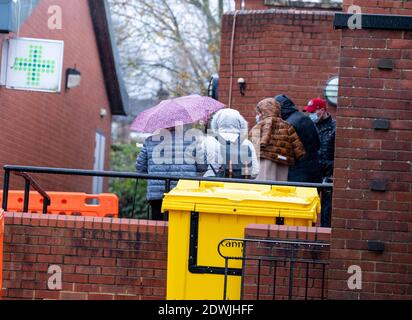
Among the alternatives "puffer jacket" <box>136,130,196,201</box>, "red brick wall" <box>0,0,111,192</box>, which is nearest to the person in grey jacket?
"puffer jacket" <box>136,130,196,201</box>

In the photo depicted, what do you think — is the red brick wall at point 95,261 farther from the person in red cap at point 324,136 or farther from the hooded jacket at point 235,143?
the person in red cap at point 324,136

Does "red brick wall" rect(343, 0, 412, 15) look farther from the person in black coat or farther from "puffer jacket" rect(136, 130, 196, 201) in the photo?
the person in black coat

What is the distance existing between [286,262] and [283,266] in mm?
39

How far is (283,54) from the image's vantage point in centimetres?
1294

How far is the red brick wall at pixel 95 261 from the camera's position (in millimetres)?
8320

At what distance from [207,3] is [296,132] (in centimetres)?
1571

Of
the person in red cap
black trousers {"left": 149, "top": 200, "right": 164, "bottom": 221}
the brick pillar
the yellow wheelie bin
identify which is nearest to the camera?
the brick pillar

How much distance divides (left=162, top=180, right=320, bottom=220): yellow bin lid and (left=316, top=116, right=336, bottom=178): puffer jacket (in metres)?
2.57

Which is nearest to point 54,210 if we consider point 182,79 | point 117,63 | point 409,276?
point 409,276

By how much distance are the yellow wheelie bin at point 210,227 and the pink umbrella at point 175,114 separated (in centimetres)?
205

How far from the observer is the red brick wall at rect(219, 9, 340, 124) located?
42.2 ft

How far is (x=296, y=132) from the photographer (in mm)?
9844
